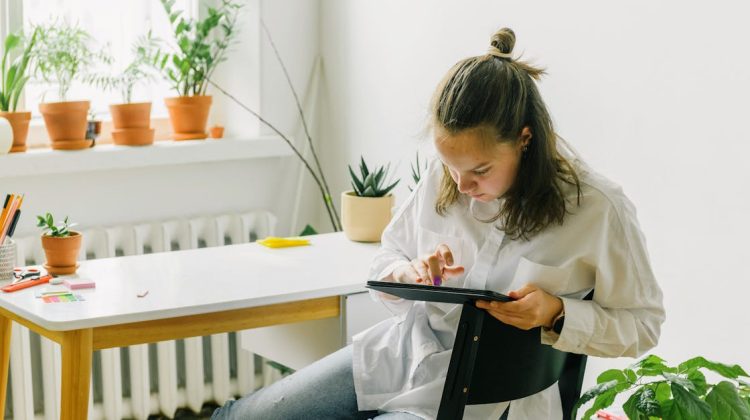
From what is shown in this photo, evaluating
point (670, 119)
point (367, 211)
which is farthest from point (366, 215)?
point (670, 119)

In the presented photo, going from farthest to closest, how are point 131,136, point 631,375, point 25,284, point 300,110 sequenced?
point 300,110, point 131,136, point 25,284, point 631,375

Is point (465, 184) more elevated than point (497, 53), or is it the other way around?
point (497, 53)

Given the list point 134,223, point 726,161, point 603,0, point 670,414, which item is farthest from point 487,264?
point 134,223

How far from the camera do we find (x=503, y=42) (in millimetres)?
1781

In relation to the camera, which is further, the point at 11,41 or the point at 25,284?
the point at 11,41

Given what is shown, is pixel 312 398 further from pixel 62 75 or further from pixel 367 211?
pixel 62 75

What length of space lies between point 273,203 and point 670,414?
2.14 meters

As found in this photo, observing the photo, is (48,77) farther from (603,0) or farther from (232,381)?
(603,0)

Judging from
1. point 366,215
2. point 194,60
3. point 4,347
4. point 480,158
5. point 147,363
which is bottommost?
point 147,363

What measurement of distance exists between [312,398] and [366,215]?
87cm

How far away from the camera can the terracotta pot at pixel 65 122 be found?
3090 mm

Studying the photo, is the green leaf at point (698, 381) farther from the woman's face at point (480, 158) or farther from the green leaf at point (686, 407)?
the woman's face at point (480, 158)

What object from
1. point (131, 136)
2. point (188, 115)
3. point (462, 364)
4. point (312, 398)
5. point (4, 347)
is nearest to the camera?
point (462, 364)

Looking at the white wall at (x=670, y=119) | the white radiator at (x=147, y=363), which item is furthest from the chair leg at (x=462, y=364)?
the white radiator at (x=147, y=363)
